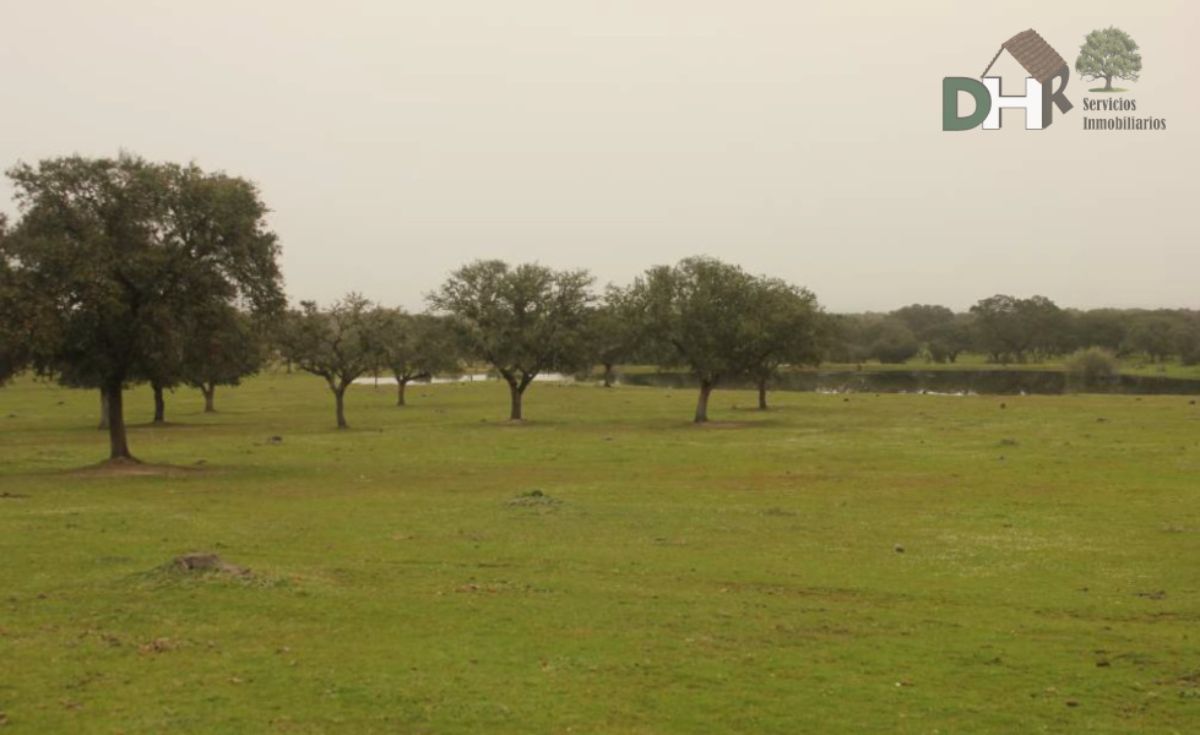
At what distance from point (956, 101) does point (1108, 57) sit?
540 inches

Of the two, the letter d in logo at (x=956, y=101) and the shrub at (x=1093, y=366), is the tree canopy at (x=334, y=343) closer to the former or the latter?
the letter d in logo at (x=956, y=101)

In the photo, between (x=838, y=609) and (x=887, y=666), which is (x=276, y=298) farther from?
(x=887, y=666)

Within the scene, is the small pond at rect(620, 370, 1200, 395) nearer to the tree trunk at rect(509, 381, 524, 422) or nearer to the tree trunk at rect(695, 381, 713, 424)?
the tree trunk at rect(695, 381, 713, 424)

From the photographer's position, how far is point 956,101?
71875 mm

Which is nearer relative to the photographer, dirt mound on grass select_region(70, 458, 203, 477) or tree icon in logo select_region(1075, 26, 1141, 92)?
dirt mound on grass select_region(70, 458, 203, 477)

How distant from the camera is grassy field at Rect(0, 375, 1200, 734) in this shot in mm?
12555

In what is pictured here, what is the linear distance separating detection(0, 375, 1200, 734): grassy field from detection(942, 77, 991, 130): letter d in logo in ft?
111

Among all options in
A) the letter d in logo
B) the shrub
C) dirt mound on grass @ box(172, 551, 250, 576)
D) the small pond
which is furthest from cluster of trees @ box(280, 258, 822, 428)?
the shrub

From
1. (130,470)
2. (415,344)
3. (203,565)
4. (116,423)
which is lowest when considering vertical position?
(130,470)

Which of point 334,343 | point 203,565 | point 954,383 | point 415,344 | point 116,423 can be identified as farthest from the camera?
point 954,383

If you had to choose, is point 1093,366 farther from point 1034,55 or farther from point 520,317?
point 520,317

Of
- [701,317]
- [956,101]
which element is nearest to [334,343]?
[701,317]

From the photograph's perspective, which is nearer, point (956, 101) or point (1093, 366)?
point (956, 101)

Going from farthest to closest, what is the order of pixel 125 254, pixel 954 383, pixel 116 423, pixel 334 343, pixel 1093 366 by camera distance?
pixel 1093 366
pixel 954 383
pixel 334 343
pixel 116 423
pixel 125 254
